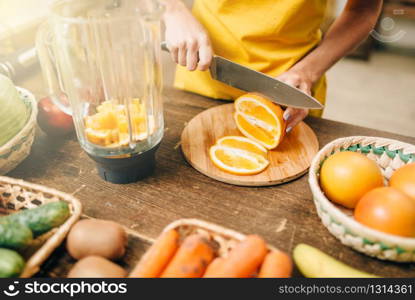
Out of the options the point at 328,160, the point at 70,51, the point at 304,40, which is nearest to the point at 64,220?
the point at 70,51

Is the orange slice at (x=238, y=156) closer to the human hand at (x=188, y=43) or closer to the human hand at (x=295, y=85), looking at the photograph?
the human hand at (x=295, y=85)

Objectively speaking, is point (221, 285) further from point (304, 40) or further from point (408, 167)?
point (304, 40)

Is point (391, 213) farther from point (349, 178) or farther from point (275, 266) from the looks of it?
point (275, 266)

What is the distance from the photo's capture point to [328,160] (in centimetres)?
75

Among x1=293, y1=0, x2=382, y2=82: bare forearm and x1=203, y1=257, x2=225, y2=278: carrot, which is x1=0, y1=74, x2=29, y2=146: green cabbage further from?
x1=293, y1=0, x2=382, y2=82: bare forearm

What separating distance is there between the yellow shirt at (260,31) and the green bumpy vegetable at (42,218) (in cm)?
71

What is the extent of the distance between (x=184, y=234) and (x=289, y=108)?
0.48m

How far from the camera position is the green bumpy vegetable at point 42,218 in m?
0.63

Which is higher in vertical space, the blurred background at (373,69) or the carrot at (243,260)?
the carrot at (243,260)

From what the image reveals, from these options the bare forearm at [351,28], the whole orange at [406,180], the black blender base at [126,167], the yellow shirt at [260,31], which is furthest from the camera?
the bare forearm at [351,28]

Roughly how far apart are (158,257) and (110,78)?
42 centimetres

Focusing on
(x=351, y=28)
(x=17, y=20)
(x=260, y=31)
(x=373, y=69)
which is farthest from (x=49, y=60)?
(x=373, y=69)

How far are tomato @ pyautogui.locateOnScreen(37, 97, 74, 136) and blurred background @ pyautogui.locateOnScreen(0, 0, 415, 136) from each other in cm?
75

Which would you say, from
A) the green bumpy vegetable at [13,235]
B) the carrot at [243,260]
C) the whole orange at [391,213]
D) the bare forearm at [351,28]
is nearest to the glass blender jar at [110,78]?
the green bumpy vegetable at [13,235]
